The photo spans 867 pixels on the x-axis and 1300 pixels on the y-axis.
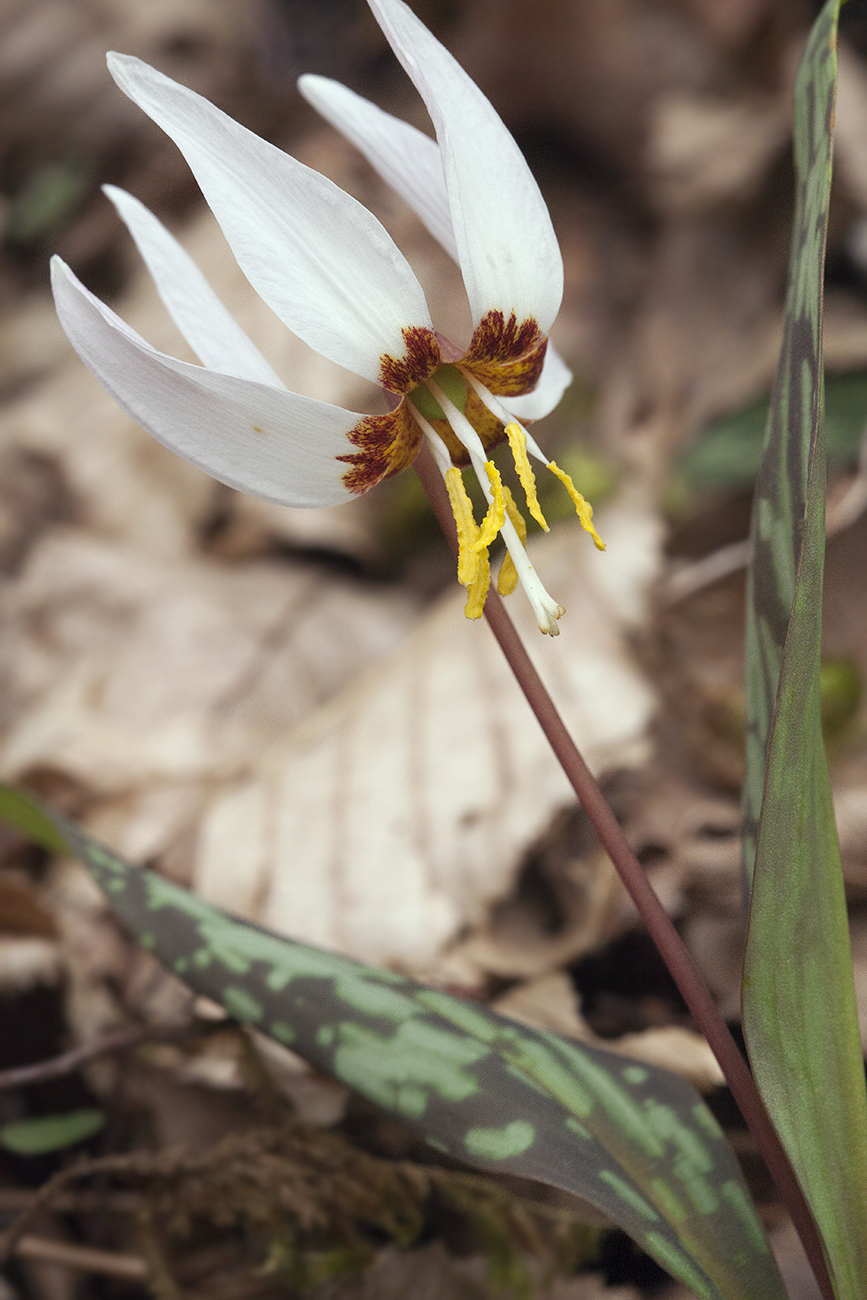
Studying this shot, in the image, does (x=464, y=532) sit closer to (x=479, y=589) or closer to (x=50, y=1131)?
(x=479, y=589)

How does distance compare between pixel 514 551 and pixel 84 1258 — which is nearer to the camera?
pixel 514 551

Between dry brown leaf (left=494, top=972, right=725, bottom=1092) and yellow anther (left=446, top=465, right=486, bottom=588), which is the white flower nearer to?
yellow anther (left=446, top=465, right=486, bottom=588)

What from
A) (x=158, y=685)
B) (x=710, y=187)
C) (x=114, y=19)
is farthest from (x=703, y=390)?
(x=114, y=19)

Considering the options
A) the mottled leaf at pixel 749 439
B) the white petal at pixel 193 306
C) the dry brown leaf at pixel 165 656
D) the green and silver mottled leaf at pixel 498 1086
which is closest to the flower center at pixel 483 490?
Answer: the white petal at pixel 193 306

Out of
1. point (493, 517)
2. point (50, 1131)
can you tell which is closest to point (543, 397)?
point (493, 517)

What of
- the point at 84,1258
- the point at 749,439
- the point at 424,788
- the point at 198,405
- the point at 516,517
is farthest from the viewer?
the point at 749,439

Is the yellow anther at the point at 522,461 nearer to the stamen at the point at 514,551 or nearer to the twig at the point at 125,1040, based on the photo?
the stamen at the point at 514,551
